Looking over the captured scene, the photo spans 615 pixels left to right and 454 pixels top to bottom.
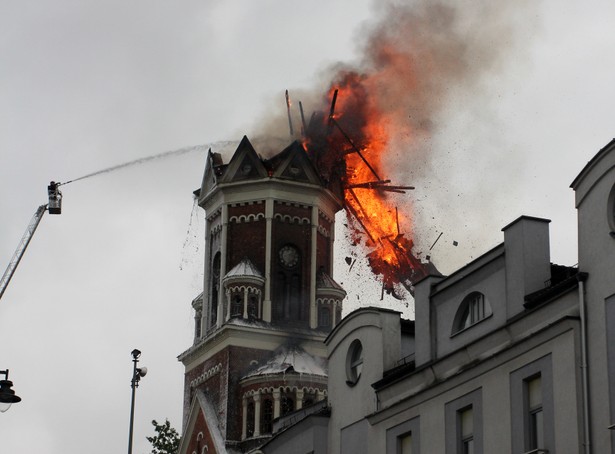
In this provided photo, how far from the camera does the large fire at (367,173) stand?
9312 cm

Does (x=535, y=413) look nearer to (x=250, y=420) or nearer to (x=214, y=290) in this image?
(x=250, y=420)

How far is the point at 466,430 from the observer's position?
40969mm

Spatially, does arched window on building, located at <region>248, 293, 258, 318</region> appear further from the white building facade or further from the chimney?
the chimney

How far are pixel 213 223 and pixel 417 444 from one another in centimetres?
6110

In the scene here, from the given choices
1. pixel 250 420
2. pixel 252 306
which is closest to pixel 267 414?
pixel 250 420

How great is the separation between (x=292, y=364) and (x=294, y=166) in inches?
502

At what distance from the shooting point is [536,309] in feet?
126

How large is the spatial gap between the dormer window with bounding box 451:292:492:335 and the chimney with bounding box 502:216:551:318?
1283mm

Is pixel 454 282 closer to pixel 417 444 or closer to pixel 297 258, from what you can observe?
pixel 417 444

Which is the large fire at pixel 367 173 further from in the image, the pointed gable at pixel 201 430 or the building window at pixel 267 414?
the pointed gable at pixel 201 430

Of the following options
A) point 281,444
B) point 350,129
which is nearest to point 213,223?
point 350,129

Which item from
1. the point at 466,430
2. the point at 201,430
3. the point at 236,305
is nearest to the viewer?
the point at 466,430

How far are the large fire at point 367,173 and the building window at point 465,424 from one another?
49.3 meters

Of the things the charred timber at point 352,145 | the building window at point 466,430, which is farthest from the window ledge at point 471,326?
the charred timber at point 352,145
